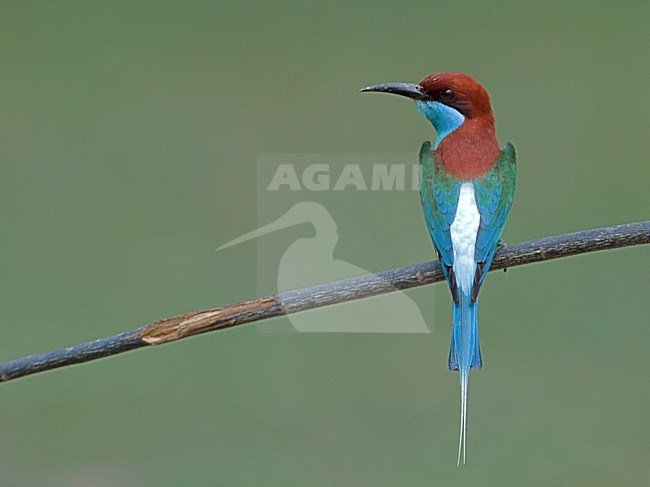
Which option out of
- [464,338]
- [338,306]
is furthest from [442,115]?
[338,306]

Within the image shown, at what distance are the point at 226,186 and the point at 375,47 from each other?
43.0 inches

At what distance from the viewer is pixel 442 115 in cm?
174

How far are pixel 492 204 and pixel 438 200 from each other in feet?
0.26

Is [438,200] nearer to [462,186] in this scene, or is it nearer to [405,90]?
[462,186]

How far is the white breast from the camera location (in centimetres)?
165

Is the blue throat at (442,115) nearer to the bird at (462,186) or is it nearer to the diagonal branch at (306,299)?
the bird at (462,186)

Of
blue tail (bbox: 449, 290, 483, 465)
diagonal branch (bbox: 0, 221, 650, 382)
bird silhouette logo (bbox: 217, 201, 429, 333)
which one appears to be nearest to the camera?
diagonal branch (bbox: 0, 221, 650, 382)

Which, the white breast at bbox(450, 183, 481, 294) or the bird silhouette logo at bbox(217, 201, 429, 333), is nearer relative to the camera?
the white breast at bbox(450, 183, 481, 294)

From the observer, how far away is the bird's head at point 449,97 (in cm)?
171

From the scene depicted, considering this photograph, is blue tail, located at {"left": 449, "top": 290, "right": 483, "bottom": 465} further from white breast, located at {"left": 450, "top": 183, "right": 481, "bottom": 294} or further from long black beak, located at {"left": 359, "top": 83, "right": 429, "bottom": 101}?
long black beak, located at {"left": 359, "top": 83, "right": 429, "bottom": 101}

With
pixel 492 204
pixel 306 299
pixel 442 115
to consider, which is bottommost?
pixel 306 299

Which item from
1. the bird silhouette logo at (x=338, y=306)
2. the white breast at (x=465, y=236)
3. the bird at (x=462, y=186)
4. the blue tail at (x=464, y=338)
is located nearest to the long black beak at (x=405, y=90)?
Result: the bird at (x=462, y=186)

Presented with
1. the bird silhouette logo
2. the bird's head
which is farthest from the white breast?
the bird silhouette logo

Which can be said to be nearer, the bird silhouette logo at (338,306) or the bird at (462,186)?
the bird at (462,186)
